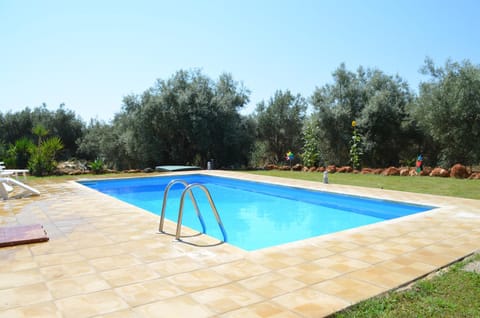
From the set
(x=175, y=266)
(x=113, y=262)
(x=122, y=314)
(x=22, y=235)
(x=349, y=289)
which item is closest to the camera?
(x=122, y=314)

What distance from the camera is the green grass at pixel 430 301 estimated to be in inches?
97.9

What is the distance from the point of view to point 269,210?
853 centimetres

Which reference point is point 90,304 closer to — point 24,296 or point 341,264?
point 24,296

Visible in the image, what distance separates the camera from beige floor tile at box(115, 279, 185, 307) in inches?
108

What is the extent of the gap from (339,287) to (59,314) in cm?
220

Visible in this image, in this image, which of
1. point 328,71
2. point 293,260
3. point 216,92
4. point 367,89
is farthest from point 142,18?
point 293,260

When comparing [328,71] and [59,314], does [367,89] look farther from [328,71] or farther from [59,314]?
[59,314]

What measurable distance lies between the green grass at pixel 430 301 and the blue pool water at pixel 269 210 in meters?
3.04

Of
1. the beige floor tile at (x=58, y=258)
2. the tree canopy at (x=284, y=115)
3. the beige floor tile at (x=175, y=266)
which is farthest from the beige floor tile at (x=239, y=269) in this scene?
the tree canopy at (x=284, y=115)

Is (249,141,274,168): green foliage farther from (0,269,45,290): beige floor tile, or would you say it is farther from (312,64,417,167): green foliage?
(0,269,45,290): beige floor tile

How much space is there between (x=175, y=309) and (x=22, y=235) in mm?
3092

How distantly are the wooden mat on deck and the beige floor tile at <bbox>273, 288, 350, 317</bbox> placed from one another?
10.9 ft

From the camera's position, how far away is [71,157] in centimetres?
2323

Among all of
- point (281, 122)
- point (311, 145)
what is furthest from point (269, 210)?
point (281, 122)
